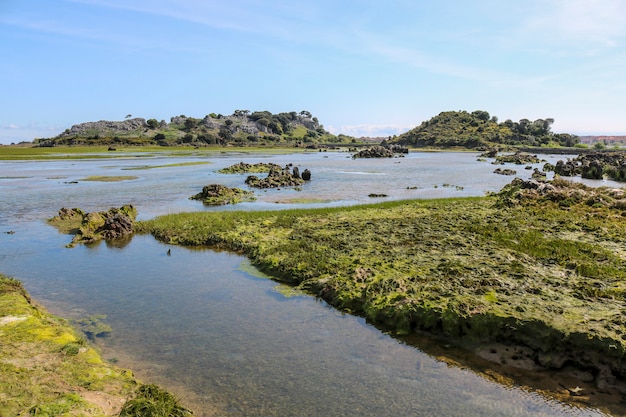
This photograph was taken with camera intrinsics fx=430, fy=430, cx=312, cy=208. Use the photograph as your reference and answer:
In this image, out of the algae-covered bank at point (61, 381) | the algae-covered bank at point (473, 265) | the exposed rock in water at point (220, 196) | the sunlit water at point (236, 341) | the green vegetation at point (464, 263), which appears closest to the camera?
the algae-covered bank at point (61, 381)

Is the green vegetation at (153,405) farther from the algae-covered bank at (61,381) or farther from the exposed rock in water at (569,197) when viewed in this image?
the exposed rock in water at (569,197)

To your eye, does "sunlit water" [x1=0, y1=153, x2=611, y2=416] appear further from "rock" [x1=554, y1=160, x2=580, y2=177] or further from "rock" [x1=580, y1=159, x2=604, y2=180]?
"rock" [x1=554, y1=160, x2=580, y2=177]

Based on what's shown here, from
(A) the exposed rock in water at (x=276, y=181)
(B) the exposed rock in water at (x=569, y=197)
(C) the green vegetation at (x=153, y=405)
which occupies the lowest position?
→ (C) the green vegetation at (x=153, y=405)

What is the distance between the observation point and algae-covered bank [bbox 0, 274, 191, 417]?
29.7 ft

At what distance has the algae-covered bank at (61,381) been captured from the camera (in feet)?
29.7

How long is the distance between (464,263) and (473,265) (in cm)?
45

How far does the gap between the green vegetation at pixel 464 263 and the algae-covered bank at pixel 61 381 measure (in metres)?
8.21

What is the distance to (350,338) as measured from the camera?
47.1 feet

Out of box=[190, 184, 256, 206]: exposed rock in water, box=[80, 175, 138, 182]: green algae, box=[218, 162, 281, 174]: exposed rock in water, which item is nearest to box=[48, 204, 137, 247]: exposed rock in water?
box=[190, 184, 256, 206]: exposed rock in water

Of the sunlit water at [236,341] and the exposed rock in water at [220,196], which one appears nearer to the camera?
the sunlit water at [236,341]

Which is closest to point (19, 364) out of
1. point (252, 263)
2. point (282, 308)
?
point (282, 308)

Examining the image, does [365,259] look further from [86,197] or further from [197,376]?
[86,197]

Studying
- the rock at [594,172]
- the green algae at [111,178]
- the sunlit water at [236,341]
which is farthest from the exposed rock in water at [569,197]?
the green algae at [111,178]

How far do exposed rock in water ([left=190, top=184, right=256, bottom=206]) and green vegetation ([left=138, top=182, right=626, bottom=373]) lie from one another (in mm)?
10735
